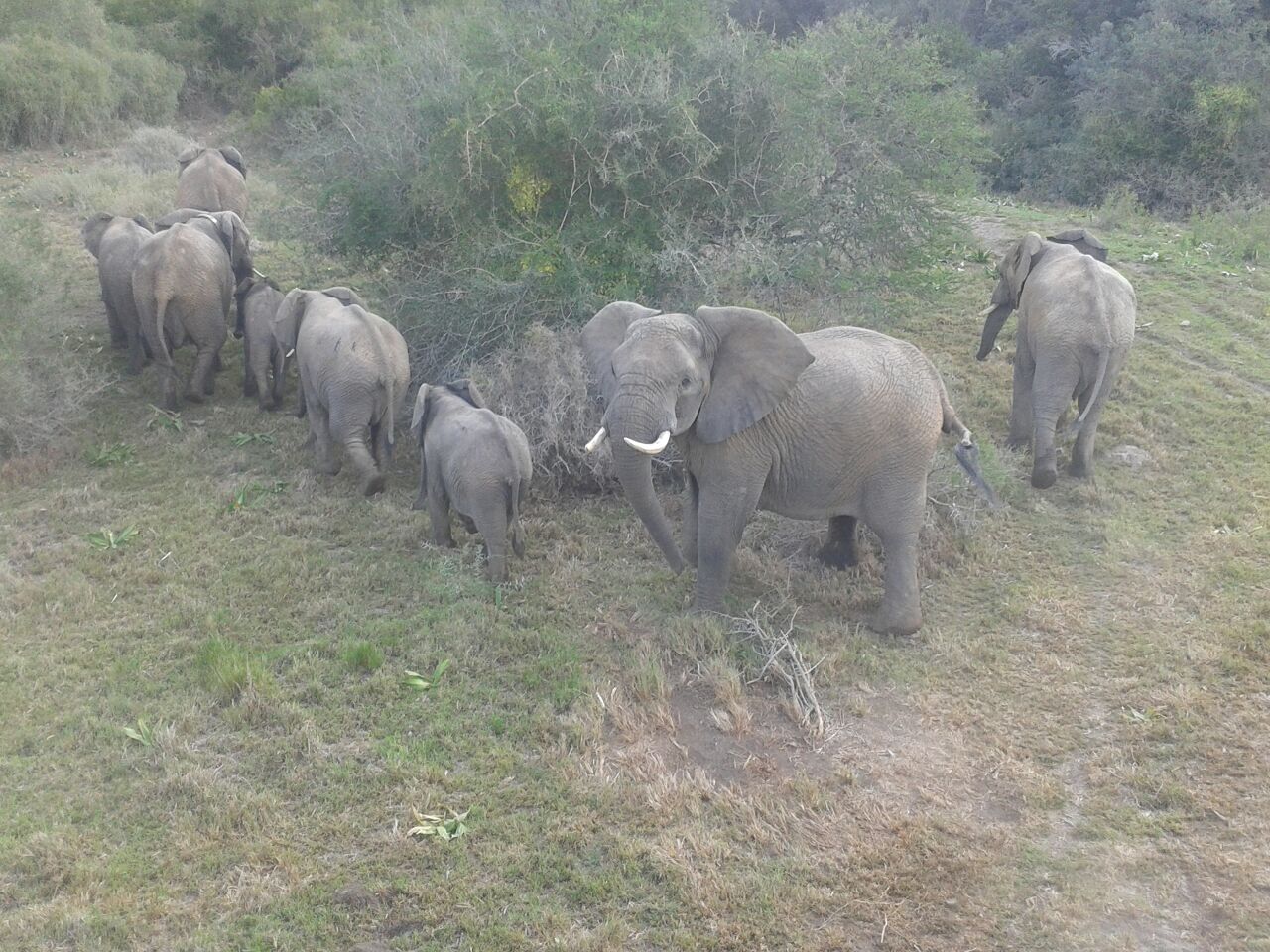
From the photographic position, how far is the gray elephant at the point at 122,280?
1063 centimetres

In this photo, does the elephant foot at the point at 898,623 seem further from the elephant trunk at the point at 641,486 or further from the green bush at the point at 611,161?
the green bush at the point at 611,161

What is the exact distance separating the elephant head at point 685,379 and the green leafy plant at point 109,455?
4.75m

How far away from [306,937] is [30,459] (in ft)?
19.6

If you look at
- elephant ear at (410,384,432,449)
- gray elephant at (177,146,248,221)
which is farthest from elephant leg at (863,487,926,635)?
gray elephant at (177,146,248,221)

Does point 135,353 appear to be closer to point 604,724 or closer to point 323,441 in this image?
point 323,441

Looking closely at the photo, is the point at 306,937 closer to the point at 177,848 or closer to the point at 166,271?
the point at 177,848

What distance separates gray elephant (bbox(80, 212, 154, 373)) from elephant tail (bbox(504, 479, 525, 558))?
5033mm

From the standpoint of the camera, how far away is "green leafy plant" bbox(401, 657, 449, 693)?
6.18 metres

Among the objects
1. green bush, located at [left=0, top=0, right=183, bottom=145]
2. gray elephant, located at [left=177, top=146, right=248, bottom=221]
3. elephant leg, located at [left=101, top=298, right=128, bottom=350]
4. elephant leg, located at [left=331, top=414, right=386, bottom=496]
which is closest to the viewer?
elephant leg, located at [left=331, top=414, right=386, bottom=496]

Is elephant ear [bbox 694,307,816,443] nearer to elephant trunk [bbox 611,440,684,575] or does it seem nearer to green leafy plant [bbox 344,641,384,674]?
elephant trunk [bbox 611,440,684,575]

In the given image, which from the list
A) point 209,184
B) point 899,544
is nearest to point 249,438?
point 899,544

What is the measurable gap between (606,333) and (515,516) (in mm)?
1445

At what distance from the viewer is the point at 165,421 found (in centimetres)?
977

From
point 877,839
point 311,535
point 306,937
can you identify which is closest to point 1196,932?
point 877,839
